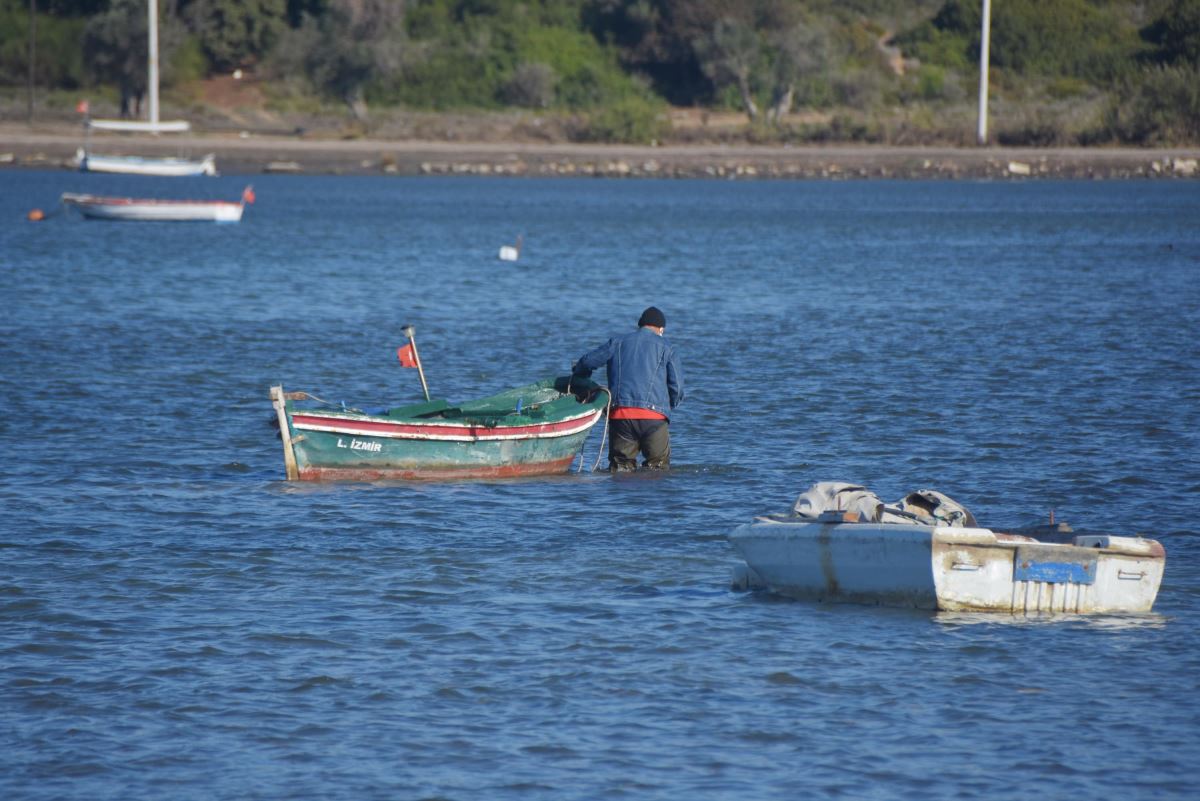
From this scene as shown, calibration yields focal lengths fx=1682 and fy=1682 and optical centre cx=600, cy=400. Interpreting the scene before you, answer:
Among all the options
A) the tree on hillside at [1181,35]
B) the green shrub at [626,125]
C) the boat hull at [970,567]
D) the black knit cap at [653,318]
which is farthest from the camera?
the tree on hillside at [1181,35]

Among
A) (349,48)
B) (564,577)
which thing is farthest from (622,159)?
(564,577)

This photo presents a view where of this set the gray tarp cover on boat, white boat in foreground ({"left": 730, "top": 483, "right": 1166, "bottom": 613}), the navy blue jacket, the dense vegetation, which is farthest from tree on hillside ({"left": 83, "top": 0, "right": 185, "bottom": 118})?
white boat in foreground ({"left": 730, "top": 483, "right": 1166, "bottom": 613})

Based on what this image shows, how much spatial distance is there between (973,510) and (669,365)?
3.28m

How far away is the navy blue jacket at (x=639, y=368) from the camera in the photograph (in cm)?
1659

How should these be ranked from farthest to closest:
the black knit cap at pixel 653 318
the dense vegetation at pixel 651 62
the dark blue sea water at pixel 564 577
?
the dense vegetation at pixel 651 62
the black knit cap at pixel 653 318
the dark blue sea water at pixel 564 577

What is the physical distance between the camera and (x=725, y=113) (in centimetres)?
10638

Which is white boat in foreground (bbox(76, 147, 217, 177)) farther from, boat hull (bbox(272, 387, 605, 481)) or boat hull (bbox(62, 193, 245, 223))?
boat hull (bbox(272, 387, 605, 481))

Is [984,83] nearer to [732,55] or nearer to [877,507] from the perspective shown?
[732,55]

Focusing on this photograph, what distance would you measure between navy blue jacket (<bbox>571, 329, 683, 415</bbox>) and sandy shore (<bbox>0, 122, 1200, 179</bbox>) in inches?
3148

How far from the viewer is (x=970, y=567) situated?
11.3 metres

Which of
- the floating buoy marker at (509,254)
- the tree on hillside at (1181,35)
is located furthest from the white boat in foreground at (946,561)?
the tree on hillside at (1181,35)

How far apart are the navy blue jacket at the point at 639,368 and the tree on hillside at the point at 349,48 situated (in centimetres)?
8598

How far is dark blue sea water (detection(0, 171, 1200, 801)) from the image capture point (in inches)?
366

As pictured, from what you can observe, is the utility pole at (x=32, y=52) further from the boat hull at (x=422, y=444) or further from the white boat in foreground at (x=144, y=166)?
the boat hull at (x=422, y=444)
